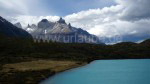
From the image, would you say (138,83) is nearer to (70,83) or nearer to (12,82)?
(70,83)

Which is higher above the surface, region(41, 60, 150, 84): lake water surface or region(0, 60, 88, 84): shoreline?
region(0, 60, 88, 84): shoreline

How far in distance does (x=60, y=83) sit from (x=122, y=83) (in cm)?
2068

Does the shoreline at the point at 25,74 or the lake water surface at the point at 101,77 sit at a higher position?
the shoreline at the point at 25,74

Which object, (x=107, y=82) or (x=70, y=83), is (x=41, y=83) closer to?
(x=70, y=83)

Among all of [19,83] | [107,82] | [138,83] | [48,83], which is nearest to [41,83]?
[48,83]

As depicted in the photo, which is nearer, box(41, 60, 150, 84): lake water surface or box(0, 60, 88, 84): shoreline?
box(0, 60, 88, 84): shoreline

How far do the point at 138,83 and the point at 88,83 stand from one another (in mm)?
16290

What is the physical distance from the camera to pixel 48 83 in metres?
73.6

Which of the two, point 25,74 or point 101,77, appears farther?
point 101,77

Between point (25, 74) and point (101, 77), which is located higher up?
point (25, 74)

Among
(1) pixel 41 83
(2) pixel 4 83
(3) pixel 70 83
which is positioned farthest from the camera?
(3) pixel 70 83

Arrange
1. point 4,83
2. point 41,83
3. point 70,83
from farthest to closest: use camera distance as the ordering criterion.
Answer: point 70,83 → point 41,83 → point 4,83

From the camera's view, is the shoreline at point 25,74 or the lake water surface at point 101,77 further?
the lake water surface at point 101,77

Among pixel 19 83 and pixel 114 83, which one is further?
pixel 114 83
